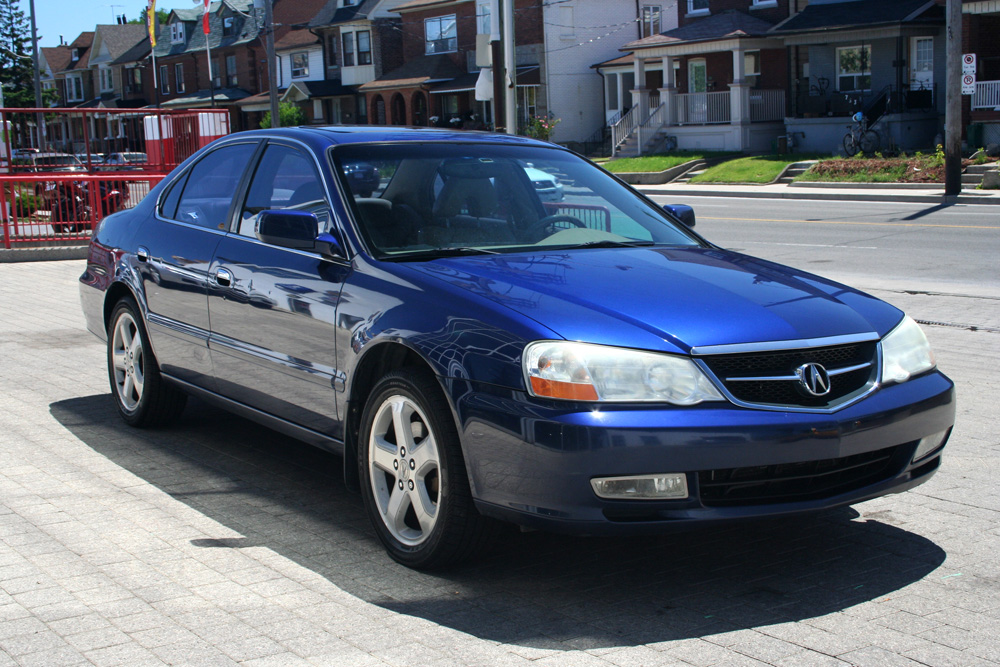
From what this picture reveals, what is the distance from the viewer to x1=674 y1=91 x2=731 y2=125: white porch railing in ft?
138

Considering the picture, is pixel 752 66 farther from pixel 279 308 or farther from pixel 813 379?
pixel 813 379

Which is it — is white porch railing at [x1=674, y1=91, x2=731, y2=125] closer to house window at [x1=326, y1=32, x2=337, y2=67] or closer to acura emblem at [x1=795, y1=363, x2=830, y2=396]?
house window at [x1=326, y1=32, x2=337, y2=67]

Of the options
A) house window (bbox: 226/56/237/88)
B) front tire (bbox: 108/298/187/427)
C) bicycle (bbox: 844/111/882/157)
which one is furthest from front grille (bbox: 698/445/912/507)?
house window (bbox: 226/56/237/88)

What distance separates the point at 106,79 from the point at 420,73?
43.2m

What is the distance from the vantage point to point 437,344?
4.05m

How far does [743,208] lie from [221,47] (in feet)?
183

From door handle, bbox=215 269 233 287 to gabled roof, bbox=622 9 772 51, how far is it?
1506 inches

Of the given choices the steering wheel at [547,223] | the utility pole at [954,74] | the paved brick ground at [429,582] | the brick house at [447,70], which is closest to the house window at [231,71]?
the brick house at [447,70]

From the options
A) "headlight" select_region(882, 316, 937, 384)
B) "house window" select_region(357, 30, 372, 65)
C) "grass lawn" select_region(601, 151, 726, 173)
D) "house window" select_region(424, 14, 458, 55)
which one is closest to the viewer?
"headlight" select_region(882, 316, 937, 384)

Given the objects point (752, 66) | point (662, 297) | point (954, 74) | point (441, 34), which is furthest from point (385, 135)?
point (441, 34)

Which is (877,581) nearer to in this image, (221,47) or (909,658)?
(909,658)

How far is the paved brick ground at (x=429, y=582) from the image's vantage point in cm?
356

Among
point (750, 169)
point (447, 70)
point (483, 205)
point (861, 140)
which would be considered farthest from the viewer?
point (447, 70)

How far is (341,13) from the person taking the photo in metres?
62.6
